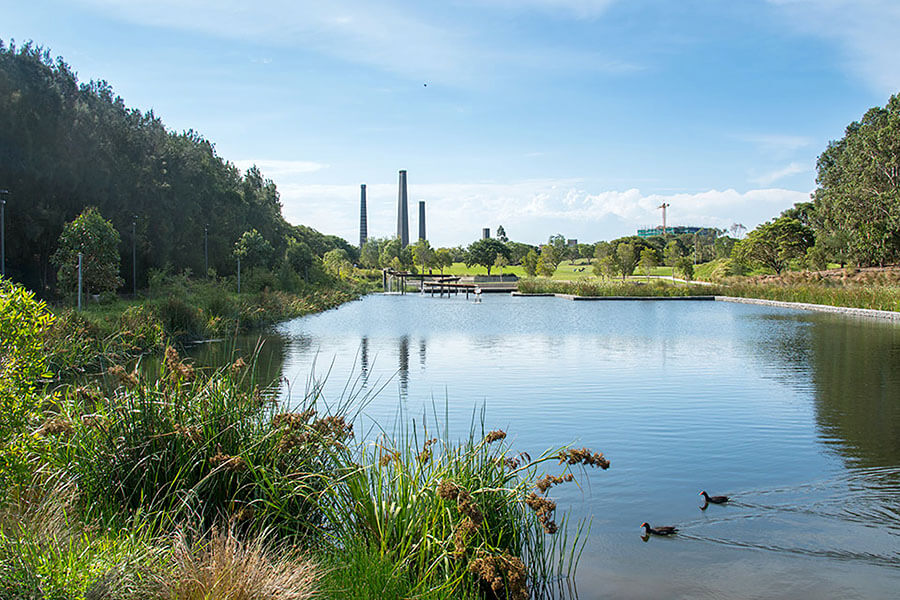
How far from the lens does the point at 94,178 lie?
27.7 metres

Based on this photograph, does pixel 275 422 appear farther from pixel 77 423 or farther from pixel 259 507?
pixel 77 423

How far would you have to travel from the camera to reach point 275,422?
13.9 feet

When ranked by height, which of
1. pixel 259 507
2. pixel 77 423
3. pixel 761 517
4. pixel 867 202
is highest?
pixel 867 202

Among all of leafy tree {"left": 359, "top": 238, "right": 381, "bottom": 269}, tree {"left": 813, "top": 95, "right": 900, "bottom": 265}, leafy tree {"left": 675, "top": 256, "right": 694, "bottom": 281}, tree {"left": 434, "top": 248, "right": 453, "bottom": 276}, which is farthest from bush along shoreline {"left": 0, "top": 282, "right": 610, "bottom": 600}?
leafy tree {"left": 359, "top": 238, "right": 381, "bottom": 269}

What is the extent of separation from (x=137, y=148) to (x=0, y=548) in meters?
32.8

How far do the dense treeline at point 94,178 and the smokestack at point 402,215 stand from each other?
61.1 m

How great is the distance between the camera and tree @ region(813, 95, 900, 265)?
3712 cm

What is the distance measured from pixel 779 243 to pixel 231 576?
54467 millimetres

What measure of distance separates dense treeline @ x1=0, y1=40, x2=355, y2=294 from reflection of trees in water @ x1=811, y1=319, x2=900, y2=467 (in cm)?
2401

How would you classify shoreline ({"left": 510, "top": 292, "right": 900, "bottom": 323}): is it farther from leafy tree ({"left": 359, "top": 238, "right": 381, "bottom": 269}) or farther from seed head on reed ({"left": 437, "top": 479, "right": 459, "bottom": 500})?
leafy tree ({"left": 359, "top": 238, "right": 381, "bottom": 269})

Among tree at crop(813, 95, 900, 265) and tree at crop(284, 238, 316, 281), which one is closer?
tree at crop(813, 95, 900, 265)

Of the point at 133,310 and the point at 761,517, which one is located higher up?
the point at 133,310

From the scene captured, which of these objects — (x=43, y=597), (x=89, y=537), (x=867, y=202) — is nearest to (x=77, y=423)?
(x=89, y=537)

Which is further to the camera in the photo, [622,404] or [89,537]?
[622,404]
